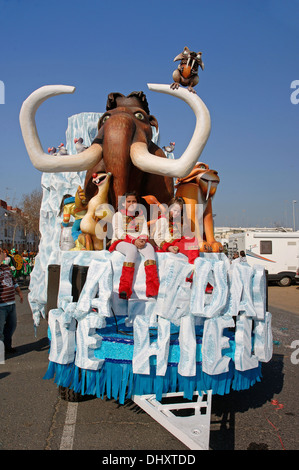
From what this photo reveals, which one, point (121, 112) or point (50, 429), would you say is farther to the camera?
point (121, 112)

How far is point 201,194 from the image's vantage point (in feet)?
14.5

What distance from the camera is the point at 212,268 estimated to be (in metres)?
2.62

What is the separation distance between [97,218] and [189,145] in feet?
4.20

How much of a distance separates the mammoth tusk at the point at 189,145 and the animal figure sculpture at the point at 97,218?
518 mm

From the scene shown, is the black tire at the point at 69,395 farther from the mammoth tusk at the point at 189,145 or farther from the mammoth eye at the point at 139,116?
the mammoth eye at the point at 139,116

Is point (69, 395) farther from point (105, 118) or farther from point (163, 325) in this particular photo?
point (105, 118)

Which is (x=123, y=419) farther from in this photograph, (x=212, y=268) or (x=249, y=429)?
(x=212, y=268)

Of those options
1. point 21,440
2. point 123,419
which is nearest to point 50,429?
point 21,440

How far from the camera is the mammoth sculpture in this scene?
3.65 m

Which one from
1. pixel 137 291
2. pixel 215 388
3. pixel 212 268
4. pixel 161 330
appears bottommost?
pixel 215 388

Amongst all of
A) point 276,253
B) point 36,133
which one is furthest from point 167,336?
point 276,253

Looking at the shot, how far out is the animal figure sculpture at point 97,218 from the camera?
12.9ft

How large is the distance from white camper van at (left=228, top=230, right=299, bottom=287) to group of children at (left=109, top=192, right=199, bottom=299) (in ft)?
40.0

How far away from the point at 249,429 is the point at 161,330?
1.07m
